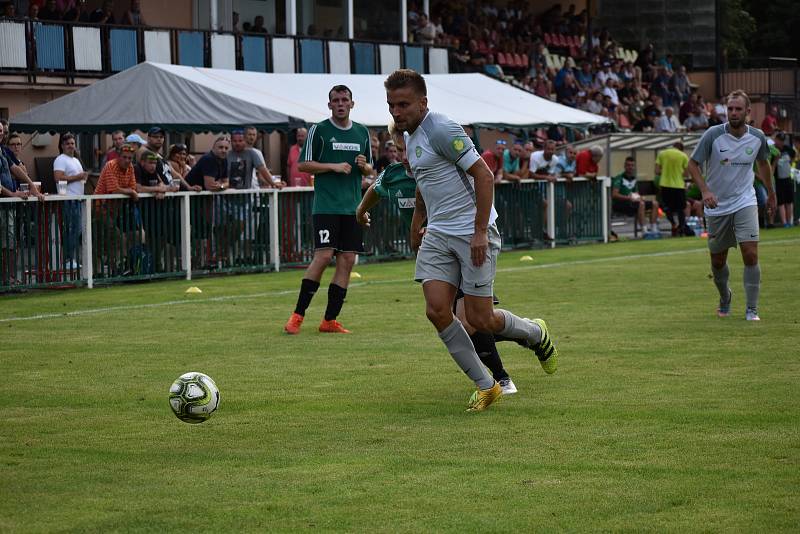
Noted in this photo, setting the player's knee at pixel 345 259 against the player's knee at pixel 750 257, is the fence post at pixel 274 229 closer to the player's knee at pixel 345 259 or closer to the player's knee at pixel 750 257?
the player's knee at pixel 345 259

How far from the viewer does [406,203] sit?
10.1 m

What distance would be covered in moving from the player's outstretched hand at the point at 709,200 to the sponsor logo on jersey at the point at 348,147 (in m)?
3.14

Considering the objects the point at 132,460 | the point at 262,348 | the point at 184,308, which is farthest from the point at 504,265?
the point at 132,460

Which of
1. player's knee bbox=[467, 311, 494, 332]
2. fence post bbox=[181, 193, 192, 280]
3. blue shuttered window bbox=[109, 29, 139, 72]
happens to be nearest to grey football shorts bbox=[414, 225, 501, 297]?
player's knee bbox=[467, 311, 494, 332]

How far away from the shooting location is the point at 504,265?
21.0 metres

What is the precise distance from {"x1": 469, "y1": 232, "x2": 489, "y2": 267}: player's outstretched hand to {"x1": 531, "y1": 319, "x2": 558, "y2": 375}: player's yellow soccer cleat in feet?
3.74

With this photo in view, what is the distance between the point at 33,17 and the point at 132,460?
909 inches

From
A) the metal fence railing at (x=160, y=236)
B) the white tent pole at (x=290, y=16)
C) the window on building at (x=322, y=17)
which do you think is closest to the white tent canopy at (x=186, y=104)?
the metal fence railing at (x=160, y=236)

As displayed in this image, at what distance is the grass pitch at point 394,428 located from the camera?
5.91 meters

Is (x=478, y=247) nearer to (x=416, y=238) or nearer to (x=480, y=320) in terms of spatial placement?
(x=480, y=320)

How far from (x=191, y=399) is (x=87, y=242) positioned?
34.5ft

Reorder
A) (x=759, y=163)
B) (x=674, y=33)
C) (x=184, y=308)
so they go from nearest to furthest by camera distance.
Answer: (x=759, y=163) → (x=184, y=308) → (x=674, y=33)

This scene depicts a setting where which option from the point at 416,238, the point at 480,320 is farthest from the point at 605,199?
the point at 480,320

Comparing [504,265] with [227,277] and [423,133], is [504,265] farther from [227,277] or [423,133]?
[423,133]
